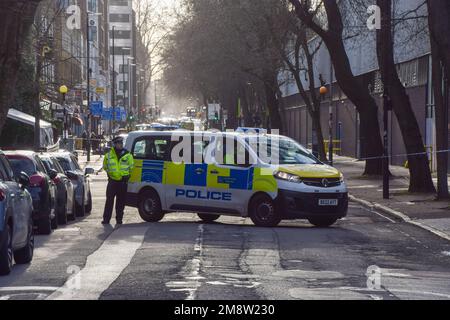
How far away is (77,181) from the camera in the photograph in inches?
998

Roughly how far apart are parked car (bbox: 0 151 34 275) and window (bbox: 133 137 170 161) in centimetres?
731

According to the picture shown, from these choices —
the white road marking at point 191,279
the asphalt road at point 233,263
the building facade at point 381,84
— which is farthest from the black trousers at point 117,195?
the building facade at point 381,84

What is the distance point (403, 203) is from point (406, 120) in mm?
4041

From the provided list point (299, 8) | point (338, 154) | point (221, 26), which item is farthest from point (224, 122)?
point (299, 8)

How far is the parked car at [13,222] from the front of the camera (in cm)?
1343

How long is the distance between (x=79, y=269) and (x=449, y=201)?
15252 mm

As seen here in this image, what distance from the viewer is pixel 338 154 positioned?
6844 cm

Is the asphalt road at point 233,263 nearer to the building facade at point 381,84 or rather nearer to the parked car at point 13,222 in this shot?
the parked car at point 13,222

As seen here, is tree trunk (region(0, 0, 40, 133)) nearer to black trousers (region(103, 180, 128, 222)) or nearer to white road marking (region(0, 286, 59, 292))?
black trousers (region(103, 180, 128, 222))

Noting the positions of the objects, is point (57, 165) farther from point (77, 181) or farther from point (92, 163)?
point (92, 163)

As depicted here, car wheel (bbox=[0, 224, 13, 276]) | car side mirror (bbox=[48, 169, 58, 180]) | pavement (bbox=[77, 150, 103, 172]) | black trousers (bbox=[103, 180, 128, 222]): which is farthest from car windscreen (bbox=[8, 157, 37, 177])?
pavement (bbox=[77, 150, 103, 172])

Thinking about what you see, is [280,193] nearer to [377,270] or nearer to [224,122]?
[377,270]

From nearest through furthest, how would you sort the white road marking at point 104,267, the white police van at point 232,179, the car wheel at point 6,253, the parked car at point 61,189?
the white road marking at point 104,267
the car wheel at point 6,253
the white police van at point 232,179
the parked car at point 61,189

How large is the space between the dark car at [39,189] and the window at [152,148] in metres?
2.31
